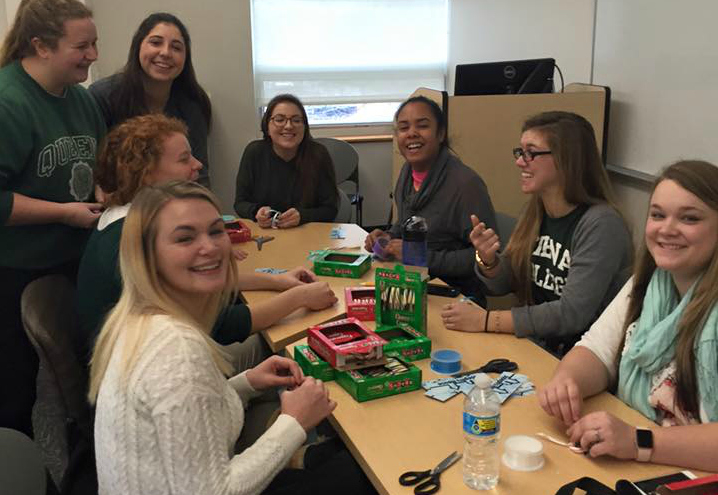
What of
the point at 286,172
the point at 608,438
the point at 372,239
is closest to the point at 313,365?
the point at 608,438

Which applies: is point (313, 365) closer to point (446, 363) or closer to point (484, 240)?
point (446, 363)

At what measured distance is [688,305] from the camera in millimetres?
1389

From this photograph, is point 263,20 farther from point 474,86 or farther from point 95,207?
point 95,207

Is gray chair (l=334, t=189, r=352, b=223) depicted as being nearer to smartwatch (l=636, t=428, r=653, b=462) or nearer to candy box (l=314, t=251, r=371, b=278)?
candy box (l=314, t=251, r=371, b=278)

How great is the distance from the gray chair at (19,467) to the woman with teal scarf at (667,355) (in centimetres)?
101

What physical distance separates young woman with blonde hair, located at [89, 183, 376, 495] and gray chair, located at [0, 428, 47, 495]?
0.35 feet

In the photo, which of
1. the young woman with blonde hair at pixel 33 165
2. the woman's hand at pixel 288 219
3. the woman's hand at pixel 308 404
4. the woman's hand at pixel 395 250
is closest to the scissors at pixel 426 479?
the woman's hand at pixel 308 404

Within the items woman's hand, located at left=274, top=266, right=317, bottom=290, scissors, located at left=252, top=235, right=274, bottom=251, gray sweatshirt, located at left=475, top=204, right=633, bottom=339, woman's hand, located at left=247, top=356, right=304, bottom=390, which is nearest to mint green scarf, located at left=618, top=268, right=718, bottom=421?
gray sweatshirt, located at left=475, top=204, right=633, bottom=339

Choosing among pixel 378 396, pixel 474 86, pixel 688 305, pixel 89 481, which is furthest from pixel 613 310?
pixel 474 86

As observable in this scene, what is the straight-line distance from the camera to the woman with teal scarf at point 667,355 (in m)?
1.26

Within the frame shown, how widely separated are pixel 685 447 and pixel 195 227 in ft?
3.50

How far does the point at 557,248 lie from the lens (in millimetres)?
2104

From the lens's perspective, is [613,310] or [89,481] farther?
[613,310]

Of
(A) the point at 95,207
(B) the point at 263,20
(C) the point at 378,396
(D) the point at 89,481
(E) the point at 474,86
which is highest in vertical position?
(B) the point at 263,20
